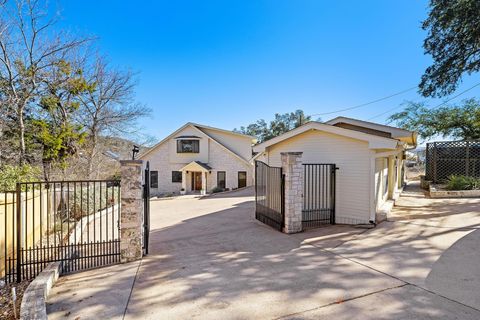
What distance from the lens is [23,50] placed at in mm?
11461

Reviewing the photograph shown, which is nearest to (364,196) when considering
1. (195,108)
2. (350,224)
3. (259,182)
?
(350,224)

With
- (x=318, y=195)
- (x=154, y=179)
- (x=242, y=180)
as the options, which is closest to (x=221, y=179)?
(x=242, y=180)

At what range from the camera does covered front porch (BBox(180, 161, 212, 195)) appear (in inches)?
862

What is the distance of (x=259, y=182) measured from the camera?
27.7 feet

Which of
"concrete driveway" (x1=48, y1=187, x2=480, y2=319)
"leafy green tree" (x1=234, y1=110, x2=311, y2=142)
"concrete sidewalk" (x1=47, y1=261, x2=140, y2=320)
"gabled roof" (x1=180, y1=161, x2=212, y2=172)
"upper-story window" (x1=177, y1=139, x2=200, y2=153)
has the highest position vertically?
"leafy green tree" (x1=234, y1=110, x2=311, y2=142)

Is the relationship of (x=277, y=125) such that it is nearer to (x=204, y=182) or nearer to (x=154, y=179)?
(x=204, y=182)

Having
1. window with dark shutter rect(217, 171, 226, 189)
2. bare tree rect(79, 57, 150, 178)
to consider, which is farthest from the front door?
bare tree rect(79, 57, 150, 178)

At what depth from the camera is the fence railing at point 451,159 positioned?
11.9 m

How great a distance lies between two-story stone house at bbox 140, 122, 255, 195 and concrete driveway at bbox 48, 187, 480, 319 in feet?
50.8

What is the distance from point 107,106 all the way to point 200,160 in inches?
345

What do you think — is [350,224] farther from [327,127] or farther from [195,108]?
[195,108]

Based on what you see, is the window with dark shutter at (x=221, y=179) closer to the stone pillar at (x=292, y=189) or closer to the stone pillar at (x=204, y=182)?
the stone pillar at (x=204, y=182)

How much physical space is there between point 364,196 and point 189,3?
411 inches

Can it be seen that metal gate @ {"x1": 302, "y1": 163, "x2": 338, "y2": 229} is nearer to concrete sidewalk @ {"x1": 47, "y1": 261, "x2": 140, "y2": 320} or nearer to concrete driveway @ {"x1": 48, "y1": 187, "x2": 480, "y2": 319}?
concrete driveway @ {"x1": 48, "y1": 187, "x2": 480, "y2": 319}
